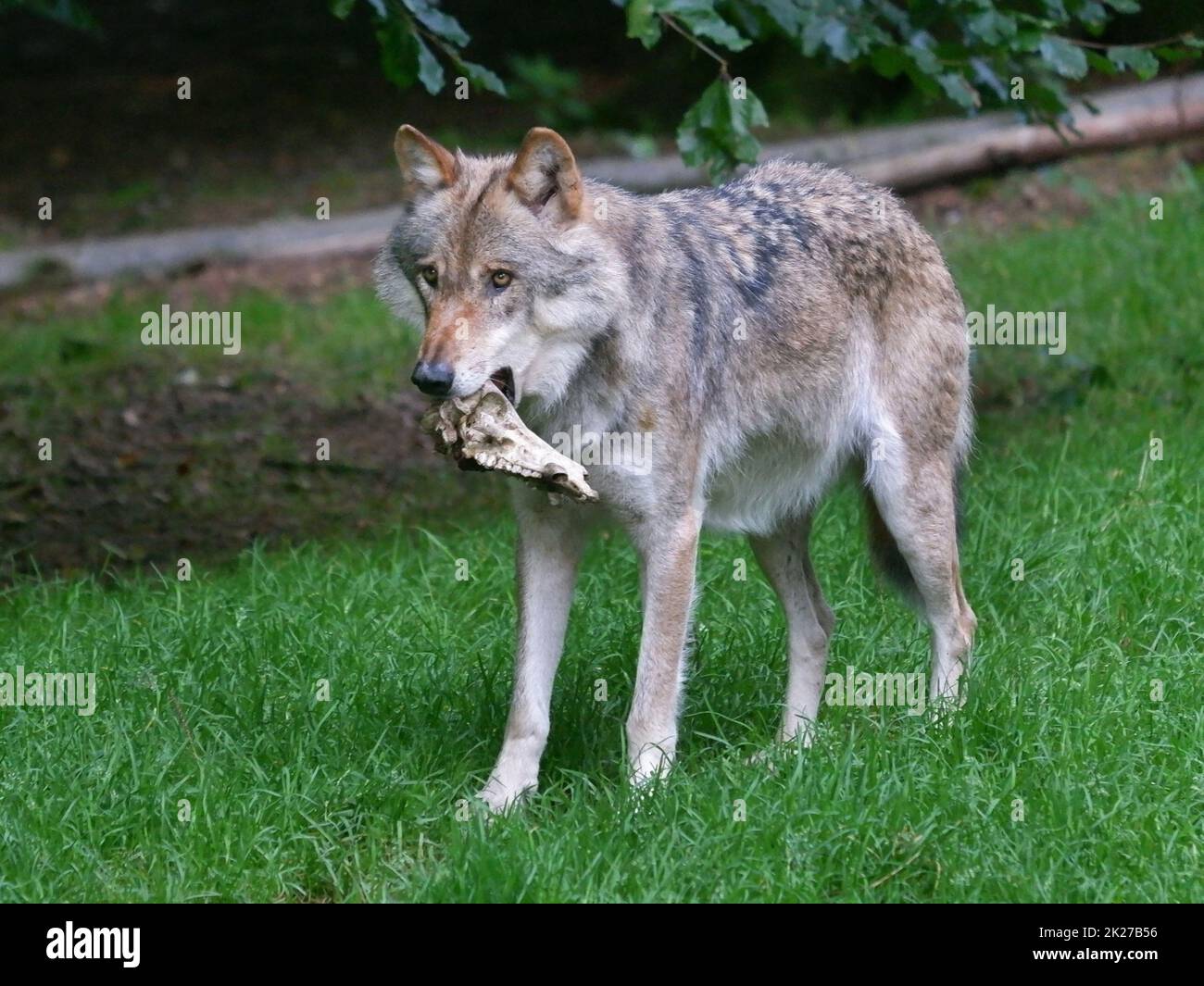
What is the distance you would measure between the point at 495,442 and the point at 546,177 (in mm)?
818

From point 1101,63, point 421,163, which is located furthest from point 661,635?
point 1101,63

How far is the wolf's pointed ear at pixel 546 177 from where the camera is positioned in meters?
4.45

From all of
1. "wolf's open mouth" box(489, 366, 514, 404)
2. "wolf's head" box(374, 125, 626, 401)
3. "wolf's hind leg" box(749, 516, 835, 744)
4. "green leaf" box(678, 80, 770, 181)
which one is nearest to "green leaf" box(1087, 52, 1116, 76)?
"green leaf" box(678, 80, 770, 181)

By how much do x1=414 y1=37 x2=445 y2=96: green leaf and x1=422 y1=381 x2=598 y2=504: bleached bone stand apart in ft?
5.95

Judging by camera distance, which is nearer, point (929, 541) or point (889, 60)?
point (929, 541)

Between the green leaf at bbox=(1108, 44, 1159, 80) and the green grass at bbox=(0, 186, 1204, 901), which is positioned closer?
the green grass at bbox=(0, 186, 1204, 901)

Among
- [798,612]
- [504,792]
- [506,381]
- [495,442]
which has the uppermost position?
[506,381]

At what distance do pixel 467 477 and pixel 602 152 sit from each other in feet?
18.4

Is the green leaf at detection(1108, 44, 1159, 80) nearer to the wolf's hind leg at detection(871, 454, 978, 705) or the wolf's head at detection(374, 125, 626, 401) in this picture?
the wolf's hind leg at detection(871, 454, 978, 705)

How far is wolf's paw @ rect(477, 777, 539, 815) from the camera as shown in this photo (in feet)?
15.1

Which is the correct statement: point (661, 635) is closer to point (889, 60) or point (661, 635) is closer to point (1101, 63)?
point (889, 60)

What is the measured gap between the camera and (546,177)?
14.9 feet

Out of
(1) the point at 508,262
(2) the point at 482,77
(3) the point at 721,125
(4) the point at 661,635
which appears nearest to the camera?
(1) the point at 508,262

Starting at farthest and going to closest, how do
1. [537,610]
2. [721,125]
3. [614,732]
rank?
[721,125]
[614,732]
[537,610]
